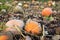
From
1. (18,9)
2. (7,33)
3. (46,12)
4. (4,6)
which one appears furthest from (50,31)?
(4,6)

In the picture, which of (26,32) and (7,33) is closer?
(7,33)

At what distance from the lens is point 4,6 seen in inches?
156

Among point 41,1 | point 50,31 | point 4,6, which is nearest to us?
point 50,31

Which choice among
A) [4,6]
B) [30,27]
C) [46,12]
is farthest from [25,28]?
[4,6]

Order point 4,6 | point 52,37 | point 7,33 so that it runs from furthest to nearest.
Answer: point 4,6 < point 52,37 < point 7,33

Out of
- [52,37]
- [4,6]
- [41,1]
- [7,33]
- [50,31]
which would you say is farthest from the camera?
[41,1]

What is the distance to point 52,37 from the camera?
1808 mm

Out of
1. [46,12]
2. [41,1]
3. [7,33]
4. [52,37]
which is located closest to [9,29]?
[7,33]

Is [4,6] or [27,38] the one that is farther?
[4,6]

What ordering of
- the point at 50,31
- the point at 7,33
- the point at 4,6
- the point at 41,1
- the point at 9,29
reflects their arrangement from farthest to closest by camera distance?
the point at 41,1 → the point at 4,6 → the point at 50,31 → the point at 9,29 → the point at 7,33

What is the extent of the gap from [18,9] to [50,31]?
1658 millimetres

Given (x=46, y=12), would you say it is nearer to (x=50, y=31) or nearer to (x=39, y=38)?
(x=50, y=31)

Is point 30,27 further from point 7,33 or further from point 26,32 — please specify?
point 7,33

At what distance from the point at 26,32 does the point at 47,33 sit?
8.0 inches
